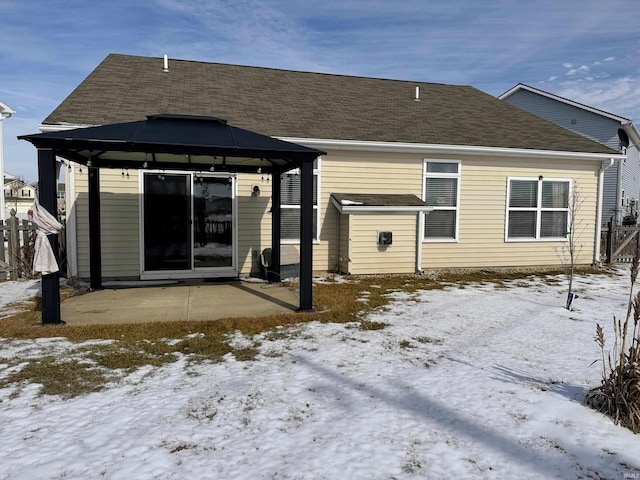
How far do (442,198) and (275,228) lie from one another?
4299mm

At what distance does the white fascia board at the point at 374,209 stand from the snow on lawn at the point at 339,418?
14.2 ft

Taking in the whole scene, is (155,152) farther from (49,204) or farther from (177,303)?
(177,303)

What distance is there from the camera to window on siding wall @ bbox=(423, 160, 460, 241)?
10.0m

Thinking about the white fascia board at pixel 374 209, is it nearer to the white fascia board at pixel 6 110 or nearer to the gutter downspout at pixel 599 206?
the gutter downspout at pixel 599 206

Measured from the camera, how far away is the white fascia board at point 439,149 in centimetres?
898

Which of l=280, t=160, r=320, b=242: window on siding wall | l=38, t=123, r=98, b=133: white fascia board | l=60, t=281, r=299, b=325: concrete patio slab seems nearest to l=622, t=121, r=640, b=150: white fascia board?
l=280, t=160, r=320, b=242: window on siding wall

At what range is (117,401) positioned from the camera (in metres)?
3.28

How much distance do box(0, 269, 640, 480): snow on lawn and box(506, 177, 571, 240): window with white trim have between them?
6.20 meters

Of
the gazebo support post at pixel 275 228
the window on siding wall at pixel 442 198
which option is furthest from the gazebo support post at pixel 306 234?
the window on siding wall at pixel 442 198

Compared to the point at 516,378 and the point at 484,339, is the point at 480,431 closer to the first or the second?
the point at 516,378

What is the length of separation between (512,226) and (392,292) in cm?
477

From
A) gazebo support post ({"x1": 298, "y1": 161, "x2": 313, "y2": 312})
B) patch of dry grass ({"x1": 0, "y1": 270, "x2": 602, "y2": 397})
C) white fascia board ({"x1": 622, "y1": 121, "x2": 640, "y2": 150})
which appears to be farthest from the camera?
white fascia board ({"x1": 622, "y1": 121, "x2": 640, "y2": 150})

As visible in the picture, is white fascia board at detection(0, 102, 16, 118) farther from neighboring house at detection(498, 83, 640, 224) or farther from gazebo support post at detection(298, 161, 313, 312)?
neighboring house at detection(498, 83, 640, 224)

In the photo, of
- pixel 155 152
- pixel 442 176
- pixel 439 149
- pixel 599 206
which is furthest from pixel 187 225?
pixel 599 206
